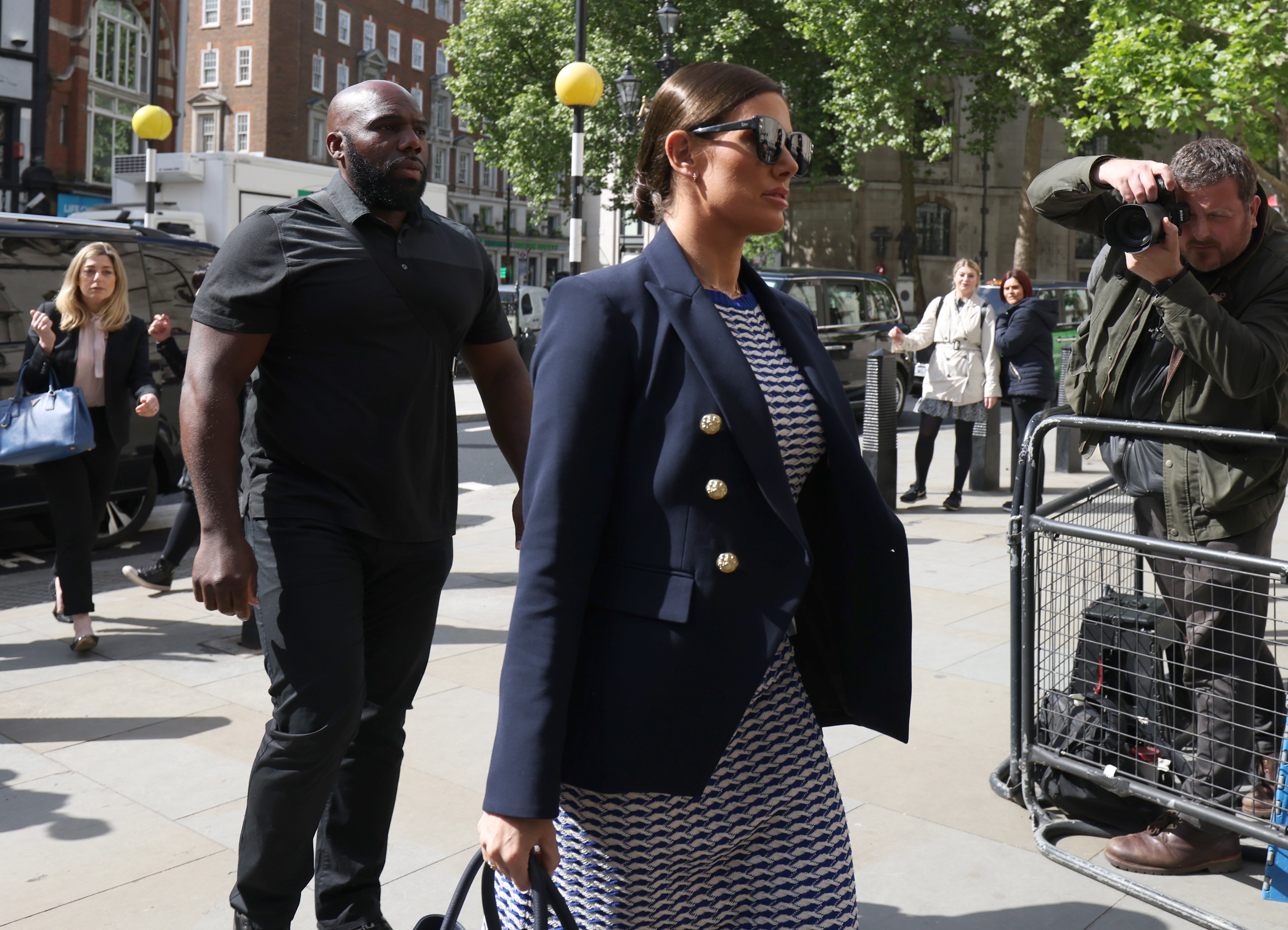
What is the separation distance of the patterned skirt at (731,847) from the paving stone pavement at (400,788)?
53.5 inches

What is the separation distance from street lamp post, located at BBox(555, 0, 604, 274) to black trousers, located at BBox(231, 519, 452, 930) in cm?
1070

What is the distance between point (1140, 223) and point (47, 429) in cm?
468

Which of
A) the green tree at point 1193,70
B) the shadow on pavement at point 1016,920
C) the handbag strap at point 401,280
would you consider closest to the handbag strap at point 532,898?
the handbag strap at point 401,280

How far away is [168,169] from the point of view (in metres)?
19.4

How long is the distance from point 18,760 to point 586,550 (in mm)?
3345

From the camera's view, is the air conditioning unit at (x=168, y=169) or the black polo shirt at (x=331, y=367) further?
the air conditioning unit at (x=168, y=169)

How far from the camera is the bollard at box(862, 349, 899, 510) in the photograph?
925 centimetres

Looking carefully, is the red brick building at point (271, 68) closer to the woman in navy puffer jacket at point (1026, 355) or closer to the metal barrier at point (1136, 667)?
the woman in navy puffer jacket at point (1026, 355)

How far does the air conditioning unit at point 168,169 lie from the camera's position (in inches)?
749

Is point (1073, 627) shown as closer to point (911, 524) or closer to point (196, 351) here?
point (196, 351)

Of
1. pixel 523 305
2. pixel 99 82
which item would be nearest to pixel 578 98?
pixel 523 305

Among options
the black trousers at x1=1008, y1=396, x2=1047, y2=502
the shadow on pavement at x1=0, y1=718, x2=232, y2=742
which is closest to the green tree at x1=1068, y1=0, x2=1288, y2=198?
the black trousers at x1=1008, y1=396, x2=1047, y2=502

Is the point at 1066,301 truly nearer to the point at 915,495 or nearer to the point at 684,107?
the point at 915,495

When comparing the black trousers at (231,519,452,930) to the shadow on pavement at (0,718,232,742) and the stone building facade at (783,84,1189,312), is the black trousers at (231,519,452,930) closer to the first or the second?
the shadow on pavement at (0,718,232,742)
